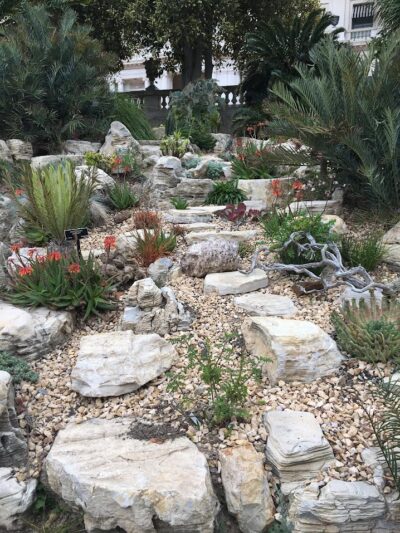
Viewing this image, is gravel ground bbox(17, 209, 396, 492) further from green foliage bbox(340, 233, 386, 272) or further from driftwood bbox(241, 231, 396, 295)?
green foliage bbox(340, 233, 386, 272)

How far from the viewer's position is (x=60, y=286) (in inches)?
158

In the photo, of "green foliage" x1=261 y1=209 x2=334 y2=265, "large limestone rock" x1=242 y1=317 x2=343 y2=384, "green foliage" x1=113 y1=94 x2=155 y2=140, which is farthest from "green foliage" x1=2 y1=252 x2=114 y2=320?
"green foliage" x1=113 y1=94 x2=155 y2=140

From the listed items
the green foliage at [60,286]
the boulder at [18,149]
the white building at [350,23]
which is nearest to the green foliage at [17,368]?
the green foliage at [60,286]

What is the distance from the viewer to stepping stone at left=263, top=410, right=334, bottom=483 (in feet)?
8.79

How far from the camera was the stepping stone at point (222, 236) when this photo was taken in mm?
5318

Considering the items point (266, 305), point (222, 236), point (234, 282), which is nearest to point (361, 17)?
point (222, 236)

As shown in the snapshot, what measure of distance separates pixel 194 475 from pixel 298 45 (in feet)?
40.7

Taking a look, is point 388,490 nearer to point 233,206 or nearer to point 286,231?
point 286,231

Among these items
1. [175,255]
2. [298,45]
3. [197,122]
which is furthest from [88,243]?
[298,45]

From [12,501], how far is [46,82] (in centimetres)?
855

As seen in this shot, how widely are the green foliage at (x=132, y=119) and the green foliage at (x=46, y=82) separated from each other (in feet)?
2.52

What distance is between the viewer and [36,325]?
12.3ft

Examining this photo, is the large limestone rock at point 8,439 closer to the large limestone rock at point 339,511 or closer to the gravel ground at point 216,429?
the gravel ground at point 216,429

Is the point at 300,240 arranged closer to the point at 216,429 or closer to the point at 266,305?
the point at 266,305
